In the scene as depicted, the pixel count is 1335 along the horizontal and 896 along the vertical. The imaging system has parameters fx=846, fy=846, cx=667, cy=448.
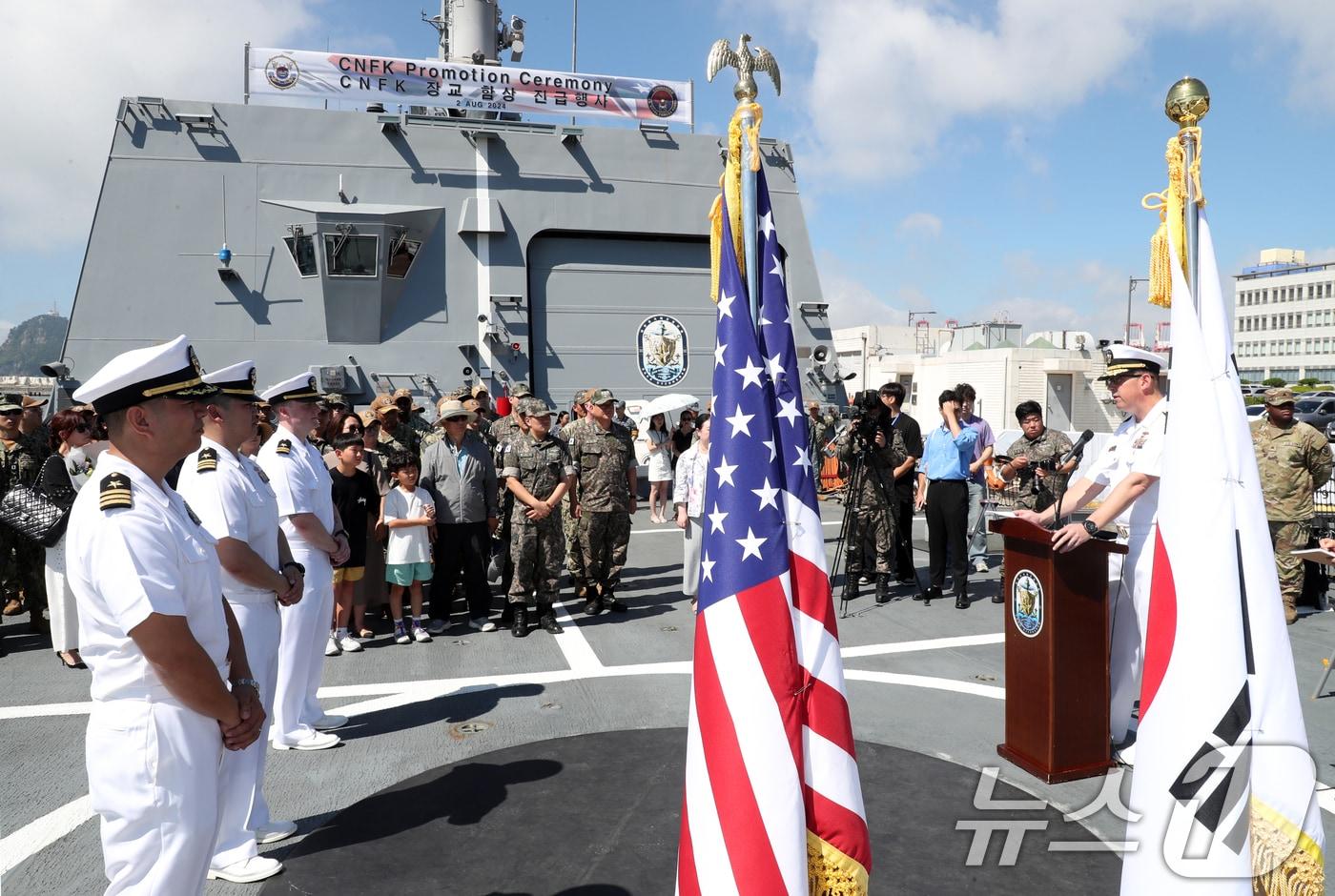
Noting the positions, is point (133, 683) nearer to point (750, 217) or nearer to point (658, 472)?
point (750, 217)

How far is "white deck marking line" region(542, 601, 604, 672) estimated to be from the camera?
5.62 metres

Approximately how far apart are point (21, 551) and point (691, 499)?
5262mm

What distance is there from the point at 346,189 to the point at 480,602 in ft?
28.1

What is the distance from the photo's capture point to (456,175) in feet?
43.5

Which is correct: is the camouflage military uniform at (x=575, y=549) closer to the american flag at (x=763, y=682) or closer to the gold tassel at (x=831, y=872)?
the american flag at (x=763, y=682)

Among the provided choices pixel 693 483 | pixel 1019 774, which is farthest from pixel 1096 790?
pixel 693 483

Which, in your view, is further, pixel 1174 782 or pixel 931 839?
pixel 931 839

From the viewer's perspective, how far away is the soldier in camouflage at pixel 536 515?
6414mm

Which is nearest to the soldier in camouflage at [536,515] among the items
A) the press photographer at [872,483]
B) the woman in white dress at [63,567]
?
the press photographer at [872,483]

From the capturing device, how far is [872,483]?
7457mm

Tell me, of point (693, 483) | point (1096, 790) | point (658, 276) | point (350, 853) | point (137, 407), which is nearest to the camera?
point (137, 407)

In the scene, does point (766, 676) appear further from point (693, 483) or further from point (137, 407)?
point (693, 483)

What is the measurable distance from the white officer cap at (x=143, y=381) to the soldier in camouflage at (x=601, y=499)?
4.84 m

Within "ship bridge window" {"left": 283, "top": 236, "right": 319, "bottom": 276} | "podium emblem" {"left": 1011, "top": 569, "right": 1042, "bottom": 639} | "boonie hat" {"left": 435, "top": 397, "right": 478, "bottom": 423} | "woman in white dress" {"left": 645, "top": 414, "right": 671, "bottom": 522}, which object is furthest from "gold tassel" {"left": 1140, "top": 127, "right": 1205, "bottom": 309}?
"ship bridge window" {"left": 283, "top": 236, "right": 319, "bottom": 276}
